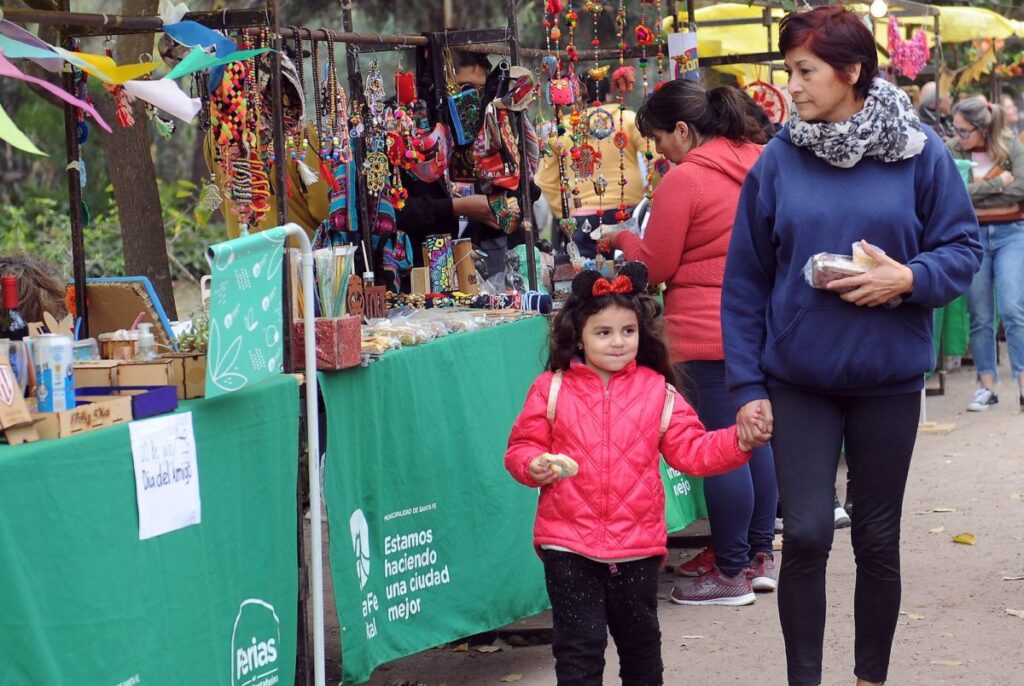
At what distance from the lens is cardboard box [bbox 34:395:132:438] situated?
311 centimetres

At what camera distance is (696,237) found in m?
5.48

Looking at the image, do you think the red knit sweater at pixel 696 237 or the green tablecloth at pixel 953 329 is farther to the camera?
the green tablecloth at pixel 953 329

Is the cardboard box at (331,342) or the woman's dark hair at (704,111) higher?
the woman's dark hair at (704,111)

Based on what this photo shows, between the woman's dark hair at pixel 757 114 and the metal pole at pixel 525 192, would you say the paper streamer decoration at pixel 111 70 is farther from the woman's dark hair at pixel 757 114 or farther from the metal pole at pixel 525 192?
the woman's dark hair at pixel 757 114

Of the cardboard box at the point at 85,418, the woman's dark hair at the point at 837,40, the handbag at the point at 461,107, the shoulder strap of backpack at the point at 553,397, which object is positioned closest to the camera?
the cardboard box at the point at 85,418

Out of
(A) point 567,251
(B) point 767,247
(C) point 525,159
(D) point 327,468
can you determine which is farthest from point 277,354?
(A) point 567,251

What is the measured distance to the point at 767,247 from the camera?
152 inches

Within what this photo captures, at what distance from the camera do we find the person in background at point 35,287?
4652 millimetres

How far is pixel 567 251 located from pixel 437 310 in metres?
1.12

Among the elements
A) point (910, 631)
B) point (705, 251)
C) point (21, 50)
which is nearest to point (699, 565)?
point (910, 631)

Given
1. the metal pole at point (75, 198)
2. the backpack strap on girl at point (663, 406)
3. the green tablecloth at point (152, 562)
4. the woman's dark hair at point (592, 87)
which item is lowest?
the green tablecloth at point (152, 562)

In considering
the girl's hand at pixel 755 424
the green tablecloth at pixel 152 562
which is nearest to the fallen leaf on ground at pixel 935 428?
the girl's hand at pixel 755 424

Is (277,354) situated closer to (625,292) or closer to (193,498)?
(193,498)

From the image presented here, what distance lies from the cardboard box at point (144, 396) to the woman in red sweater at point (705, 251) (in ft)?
7.84
